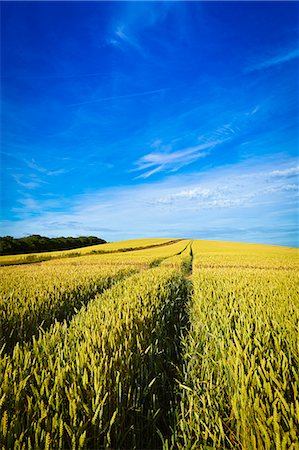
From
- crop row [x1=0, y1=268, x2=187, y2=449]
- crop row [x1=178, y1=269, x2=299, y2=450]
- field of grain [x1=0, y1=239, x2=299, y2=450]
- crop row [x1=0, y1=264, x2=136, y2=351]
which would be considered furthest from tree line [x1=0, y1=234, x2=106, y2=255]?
crop row [x1=178, y1=269, x2=299, y2=450]

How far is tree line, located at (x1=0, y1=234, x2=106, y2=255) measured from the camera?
33.4 meters

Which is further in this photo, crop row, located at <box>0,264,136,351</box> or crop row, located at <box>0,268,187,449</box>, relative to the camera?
crop row, located at <box>0,264,136,351</box>

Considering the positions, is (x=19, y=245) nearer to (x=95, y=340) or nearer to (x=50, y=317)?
(x=50, y=317)

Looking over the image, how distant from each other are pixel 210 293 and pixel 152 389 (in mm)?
2849

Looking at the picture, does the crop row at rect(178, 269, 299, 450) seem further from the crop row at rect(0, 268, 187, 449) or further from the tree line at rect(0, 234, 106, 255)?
the tree line at rect(0, 234, 106, 255)

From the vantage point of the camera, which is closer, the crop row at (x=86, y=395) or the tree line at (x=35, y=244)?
the crop row at (x=86, y=395)

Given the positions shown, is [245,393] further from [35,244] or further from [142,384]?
[35,244]

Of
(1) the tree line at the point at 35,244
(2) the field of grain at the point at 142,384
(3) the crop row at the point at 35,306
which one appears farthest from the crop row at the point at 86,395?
(1) the tree line at the point at 35,244

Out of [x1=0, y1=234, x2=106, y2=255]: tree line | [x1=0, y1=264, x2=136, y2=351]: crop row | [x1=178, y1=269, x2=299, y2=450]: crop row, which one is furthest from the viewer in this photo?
[x1=0, y1=234, x2=106, y2=255]: tree line

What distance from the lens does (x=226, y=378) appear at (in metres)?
2.34

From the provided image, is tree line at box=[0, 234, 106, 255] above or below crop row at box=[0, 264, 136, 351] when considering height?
above

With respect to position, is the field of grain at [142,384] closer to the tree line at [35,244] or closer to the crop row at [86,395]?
the crop row at [86,395]

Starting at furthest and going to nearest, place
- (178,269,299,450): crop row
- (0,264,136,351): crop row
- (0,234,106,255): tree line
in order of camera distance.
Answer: (0,234,106,255): tree line < (0,264,136,351): crop row < (178,269,299,450): crop row

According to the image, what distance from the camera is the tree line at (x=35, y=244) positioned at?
33.4 meters
